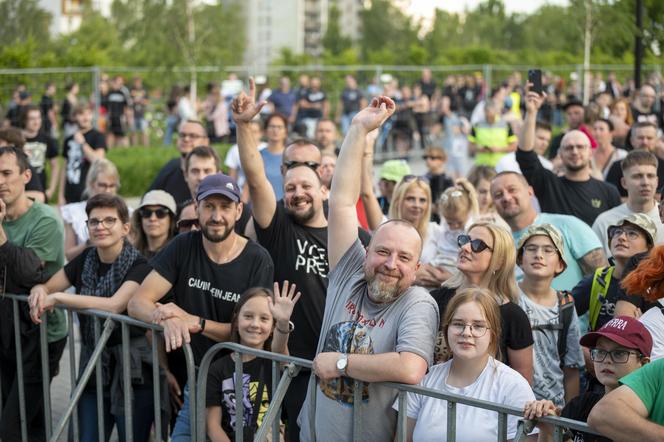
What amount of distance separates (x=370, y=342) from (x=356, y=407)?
276 mm

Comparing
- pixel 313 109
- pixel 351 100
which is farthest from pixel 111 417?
pixel 351 100

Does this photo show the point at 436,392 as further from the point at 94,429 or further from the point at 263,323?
the point at 94,429

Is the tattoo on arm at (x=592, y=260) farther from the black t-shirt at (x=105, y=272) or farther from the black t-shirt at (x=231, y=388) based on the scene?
the black t-shirt at (x=105, y=272)

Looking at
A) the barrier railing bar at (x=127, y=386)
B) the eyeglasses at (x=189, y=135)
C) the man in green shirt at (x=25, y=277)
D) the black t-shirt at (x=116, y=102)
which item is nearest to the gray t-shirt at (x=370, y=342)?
the barrier railing bar at (x=127, y=386)

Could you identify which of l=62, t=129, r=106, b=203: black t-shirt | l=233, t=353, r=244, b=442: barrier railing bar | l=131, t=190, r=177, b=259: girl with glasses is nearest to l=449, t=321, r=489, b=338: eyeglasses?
l=233, t=353, r=244, b=442: barrier railing bar

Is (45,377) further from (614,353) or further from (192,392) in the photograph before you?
(614,353)

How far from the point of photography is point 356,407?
171 inches

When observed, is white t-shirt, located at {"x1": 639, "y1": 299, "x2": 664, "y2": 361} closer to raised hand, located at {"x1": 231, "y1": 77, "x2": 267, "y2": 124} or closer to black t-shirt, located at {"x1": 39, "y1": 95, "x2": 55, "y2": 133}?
raised hand, located at {"x1": 231, "y1": 77, "x2": 267, "y2": 124}

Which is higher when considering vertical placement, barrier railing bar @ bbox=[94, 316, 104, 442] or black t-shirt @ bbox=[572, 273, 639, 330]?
black t-shirt @ bbox=[572, 273, 639, 330]

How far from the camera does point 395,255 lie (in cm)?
437

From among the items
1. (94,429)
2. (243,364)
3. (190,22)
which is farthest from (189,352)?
(190,22)

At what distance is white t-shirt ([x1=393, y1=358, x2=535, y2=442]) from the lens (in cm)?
423

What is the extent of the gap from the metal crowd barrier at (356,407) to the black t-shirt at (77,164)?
23.2ft

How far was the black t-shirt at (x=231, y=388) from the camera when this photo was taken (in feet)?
17.2
